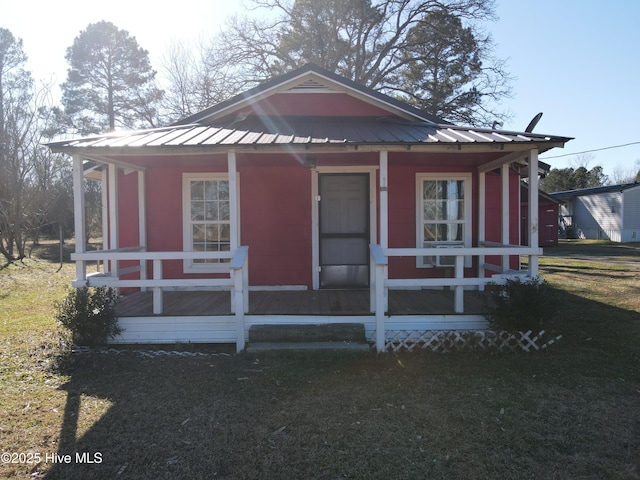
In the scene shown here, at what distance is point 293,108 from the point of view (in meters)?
7.40

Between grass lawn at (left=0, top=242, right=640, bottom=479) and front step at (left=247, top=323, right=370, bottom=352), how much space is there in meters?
0.17

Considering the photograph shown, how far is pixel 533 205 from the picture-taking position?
5395mm

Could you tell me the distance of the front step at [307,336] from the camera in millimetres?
5023

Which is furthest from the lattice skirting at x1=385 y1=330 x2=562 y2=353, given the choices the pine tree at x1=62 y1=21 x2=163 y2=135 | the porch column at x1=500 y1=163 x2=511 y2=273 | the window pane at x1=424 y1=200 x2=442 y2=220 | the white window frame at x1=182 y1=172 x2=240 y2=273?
the pine tree at x1=62 y1=21 x2=163 y2=135

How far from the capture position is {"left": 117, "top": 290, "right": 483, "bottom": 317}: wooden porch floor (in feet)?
18.0

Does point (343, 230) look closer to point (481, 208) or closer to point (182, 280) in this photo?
point (481, 208)

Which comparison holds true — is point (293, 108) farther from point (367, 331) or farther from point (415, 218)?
point (367, 331)

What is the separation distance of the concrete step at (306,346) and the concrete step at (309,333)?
56mm

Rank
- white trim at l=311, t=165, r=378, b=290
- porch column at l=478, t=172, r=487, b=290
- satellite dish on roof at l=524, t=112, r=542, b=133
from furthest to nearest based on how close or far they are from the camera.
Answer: satellite dish on roof at l=524, t=112, r=542, b=133 < porch column at l=478, t=172, r=487, b=290 < white trim at l=311, t=165, r=378, b=290

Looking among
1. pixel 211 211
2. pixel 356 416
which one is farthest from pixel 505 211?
pixel 211 211

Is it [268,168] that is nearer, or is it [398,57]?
[268,168]

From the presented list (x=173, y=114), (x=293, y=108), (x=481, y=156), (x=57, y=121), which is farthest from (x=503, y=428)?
(x=57, y=121)

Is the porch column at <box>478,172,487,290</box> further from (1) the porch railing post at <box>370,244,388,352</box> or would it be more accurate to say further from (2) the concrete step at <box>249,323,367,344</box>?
(2) the concrete step at <box>249,323,367,344</box>

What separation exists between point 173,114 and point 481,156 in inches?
748
